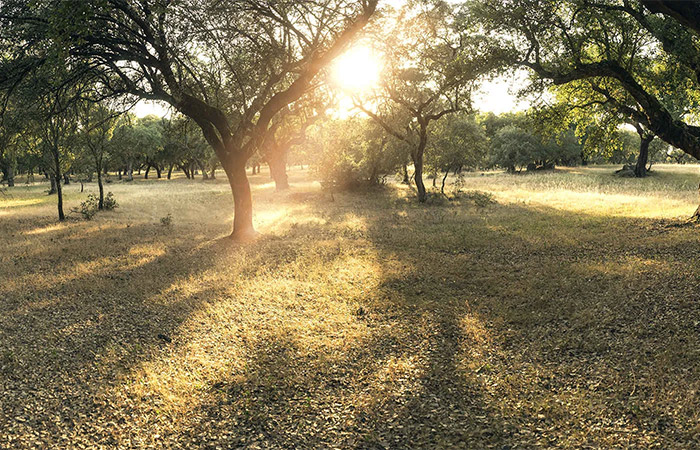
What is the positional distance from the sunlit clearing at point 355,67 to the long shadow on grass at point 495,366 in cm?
884

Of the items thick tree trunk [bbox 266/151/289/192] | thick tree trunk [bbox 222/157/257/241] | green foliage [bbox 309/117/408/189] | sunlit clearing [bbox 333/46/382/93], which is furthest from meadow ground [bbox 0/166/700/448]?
thick tree trunk [bbox 266/151/289/192]

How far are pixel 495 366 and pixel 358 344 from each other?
2525 millimetres

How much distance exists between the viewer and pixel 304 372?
6691 millimetres

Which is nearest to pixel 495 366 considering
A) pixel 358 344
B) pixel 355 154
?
pixel 358 344

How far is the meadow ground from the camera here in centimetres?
531

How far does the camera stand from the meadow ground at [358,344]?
531 centimetres

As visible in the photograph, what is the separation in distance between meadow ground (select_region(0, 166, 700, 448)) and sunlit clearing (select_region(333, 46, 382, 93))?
7615 mm

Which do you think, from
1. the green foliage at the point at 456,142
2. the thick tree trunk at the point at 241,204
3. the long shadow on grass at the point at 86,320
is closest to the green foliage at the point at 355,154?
the green foliage at the point at 456,142

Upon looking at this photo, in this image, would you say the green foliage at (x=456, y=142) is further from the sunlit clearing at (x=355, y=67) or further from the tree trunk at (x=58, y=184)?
the tree trunk at (x=58, y=184)

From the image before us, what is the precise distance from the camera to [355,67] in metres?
16.9

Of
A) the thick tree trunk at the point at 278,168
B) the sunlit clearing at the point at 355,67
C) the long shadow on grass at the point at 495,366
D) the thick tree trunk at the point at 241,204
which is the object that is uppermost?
the sunlit clearing at the point at 355,67

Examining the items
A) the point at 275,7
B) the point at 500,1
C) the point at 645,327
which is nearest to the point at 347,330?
the point at 645,327

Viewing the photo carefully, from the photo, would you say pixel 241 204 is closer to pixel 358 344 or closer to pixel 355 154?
pixel 358 344

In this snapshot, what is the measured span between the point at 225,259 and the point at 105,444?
350 inches
